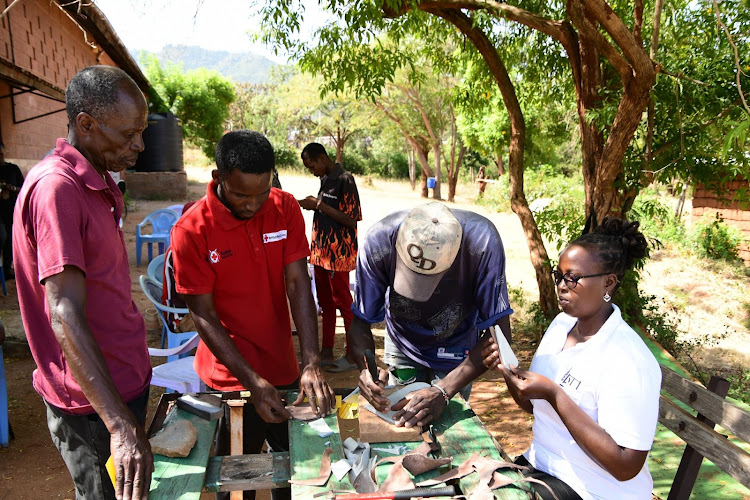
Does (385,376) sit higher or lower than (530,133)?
lower

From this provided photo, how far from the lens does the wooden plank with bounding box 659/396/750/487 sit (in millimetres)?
2065

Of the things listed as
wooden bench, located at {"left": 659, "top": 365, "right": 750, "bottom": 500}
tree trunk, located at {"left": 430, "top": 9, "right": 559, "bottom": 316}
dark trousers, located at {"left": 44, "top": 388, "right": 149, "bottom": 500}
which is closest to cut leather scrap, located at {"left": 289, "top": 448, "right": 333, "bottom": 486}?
dark trousers, located at {"left": 44, "top": 388, "right": 149, "bottom": 500}

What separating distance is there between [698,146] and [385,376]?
3.64 meters

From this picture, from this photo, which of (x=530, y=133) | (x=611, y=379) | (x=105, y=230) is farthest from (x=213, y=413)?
(x=530, y=133)

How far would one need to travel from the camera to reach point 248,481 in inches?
68.2

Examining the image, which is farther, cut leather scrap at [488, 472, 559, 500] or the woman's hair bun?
the woman's hair bun

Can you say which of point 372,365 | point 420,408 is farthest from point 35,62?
point 420,408

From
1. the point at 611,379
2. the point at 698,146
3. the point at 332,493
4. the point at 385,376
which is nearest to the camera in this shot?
the point at 332,493

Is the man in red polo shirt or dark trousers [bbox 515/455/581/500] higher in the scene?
the man in red polo shirt

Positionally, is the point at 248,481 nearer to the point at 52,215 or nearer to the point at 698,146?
the point at 52,215

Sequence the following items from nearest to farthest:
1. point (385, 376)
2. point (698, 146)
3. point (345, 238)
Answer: point (385, 376) → point (698, 146) → point (345, 238)

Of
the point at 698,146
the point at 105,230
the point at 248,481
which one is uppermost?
the point at 698,146

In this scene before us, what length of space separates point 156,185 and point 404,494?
561 inches

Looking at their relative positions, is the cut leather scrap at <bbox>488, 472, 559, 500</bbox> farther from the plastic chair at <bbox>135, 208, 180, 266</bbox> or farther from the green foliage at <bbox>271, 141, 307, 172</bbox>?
the green foliage at <bbox>271, 141, 307, 172</bbox>
